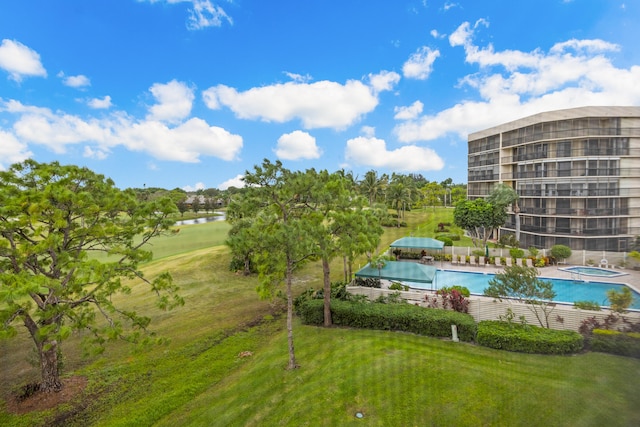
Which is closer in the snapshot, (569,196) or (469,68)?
(469,68)

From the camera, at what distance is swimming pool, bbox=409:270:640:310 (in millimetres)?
16531

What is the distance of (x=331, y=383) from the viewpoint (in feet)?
27.0

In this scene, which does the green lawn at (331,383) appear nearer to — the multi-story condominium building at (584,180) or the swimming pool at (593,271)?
the swimming pool at (593,271)

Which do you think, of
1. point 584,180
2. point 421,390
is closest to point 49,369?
point 421,390

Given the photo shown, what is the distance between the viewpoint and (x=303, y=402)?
24.9ft

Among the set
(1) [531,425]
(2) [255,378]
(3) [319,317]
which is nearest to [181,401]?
(2) [255,378]

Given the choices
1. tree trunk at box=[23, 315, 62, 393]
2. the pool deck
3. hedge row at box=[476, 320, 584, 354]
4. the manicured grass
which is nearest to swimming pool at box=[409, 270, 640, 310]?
the pool deck

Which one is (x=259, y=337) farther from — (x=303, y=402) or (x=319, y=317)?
(x=303, y=402)

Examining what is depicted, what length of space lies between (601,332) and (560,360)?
7.83 feet

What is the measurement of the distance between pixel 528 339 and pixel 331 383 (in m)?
6.52

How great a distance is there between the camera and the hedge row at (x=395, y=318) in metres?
11.2

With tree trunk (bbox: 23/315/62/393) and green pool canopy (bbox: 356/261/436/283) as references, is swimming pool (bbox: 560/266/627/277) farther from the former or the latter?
tree trunk (bbox: 23/315/62/393)

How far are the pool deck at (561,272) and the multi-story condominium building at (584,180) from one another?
4.26 metres

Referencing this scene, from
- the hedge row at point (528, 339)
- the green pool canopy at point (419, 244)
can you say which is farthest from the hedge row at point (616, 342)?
A: the green pool canopy at point (419, 244)
